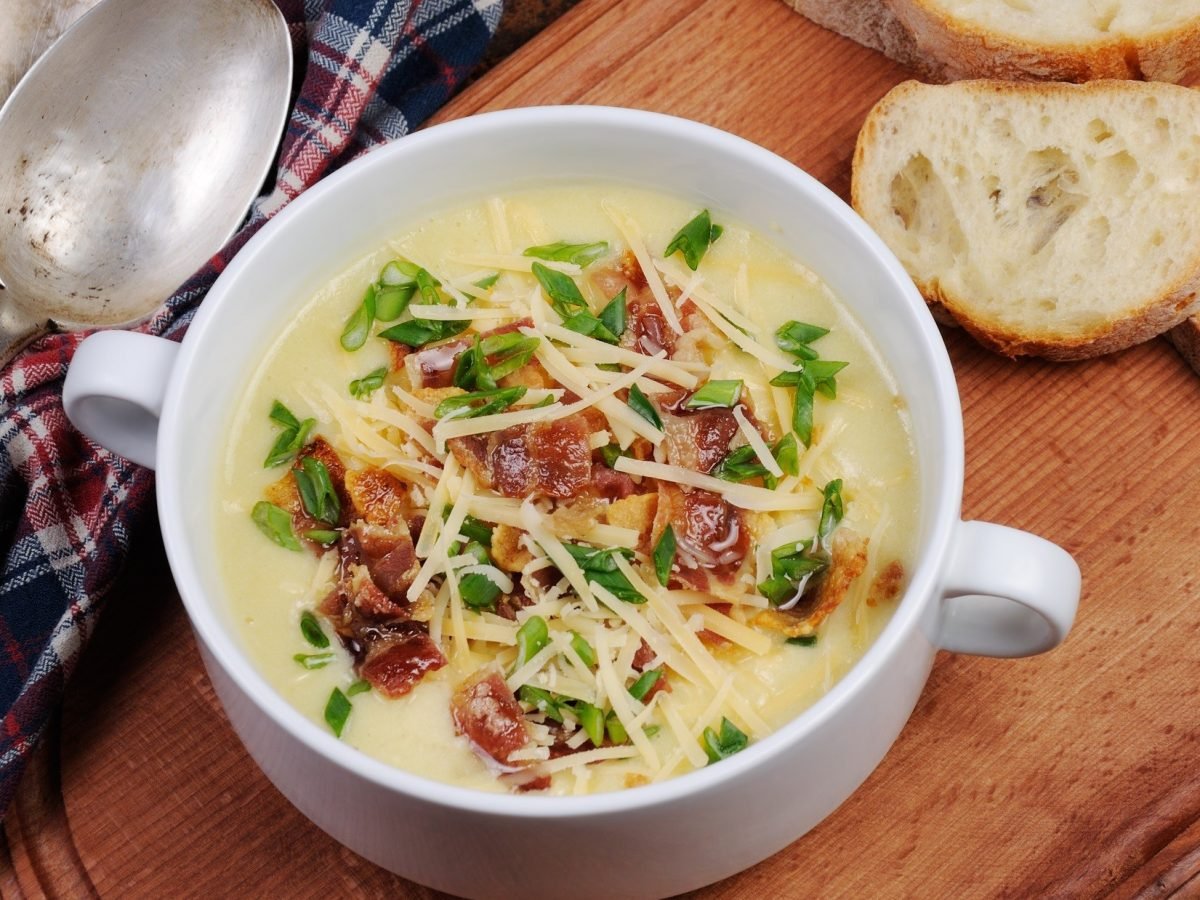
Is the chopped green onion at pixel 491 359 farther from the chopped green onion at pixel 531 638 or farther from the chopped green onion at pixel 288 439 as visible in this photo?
the chopped green onion at pixel 531 638

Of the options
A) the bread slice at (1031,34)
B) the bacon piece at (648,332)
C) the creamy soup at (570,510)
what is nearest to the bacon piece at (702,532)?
the creamy soup at (570,510)

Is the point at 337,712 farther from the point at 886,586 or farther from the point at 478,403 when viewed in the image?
the point at 886,586

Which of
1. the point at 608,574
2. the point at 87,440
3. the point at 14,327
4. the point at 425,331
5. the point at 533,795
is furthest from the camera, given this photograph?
the point at 14,327

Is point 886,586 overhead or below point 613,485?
below

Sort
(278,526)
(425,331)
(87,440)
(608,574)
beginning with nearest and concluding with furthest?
1. (608,574)
2. (278,526)
3. (425,331)
4. (87,440)

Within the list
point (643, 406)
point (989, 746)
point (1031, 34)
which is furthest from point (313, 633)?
point (1031, 34)

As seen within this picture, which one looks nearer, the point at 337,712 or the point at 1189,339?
the point at 337,712

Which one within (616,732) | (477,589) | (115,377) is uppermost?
(115,377)
